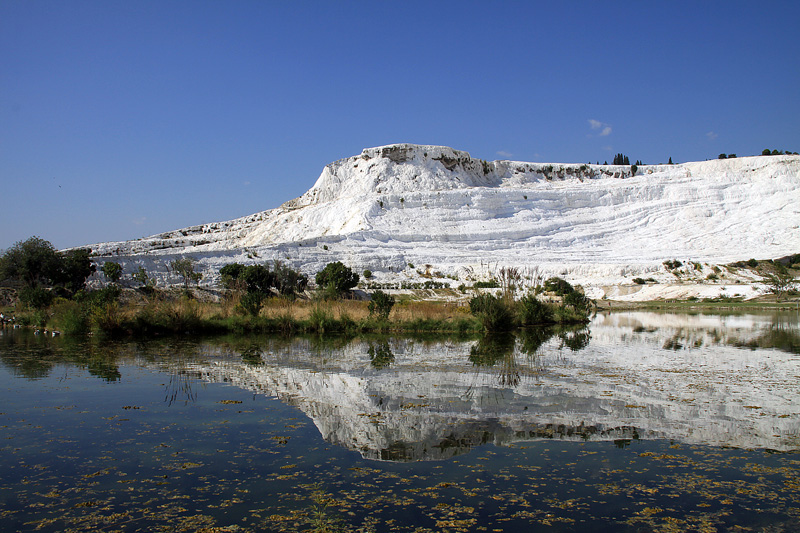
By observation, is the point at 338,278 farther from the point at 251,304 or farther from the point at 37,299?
the point at 37,299

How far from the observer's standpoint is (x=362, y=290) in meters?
40.3

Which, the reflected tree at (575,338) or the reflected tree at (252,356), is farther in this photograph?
the reflected tree at (575,338)

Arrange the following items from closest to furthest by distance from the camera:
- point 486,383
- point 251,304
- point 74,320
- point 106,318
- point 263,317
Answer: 1. point 486,383
2. point 106,318
3. point 74,320
4. point 263,317
5. point 251,304

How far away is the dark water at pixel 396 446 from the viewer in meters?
4.43

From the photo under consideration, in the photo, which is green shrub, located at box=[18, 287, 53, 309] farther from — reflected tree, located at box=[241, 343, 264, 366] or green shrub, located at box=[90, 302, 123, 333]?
reflected tree, located at box=[241, 343, 264, 366]

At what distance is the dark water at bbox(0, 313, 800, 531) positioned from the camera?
14.5ft

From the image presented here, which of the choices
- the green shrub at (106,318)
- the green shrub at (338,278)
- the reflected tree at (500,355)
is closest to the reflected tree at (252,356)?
the reflected tree at (500,355)

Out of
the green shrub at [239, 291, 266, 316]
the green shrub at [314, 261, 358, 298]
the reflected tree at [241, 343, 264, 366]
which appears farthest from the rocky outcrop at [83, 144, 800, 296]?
the reflected tree at [241, 343, 264, 366]

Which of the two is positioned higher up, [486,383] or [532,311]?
[532,311]

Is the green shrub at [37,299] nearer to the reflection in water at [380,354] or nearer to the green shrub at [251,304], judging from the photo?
the green shrub at [251,304]

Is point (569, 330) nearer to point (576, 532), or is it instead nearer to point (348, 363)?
point (348, 363)

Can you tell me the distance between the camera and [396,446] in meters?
6.05

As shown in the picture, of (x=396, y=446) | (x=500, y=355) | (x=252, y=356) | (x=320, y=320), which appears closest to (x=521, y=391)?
(x=396, y=446)

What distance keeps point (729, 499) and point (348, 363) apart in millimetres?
7983
